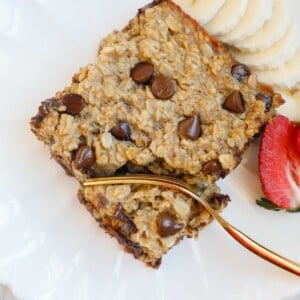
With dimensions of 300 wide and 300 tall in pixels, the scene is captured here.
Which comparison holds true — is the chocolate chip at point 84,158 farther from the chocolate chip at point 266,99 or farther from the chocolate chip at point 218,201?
the chocolate chip at point 266,99

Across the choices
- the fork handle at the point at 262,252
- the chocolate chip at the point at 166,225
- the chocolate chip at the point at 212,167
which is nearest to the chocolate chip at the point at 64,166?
the chocolate chip at the point at 166,225

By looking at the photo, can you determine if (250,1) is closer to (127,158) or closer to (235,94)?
(235,94)

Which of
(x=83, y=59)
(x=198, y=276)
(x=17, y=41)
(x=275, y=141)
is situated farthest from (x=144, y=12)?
(x=198, y=276)

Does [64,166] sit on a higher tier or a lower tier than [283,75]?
higher

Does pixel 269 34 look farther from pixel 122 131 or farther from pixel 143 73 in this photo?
pixel 122 131

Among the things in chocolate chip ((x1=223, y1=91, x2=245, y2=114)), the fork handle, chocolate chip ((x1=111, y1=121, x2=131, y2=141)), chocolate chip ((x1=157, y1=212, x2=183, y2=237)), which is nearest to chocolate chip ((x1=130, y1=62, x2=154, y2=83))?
chocolate chip ((x1=111, y1=121, x2=131, y2=141))

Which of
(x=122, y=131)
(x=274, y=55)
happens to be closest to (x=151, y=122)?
(x=122, y=131)

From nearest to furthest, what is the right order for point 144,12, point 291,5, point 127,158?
point 127,158 → point 144,12 → point 291,5
